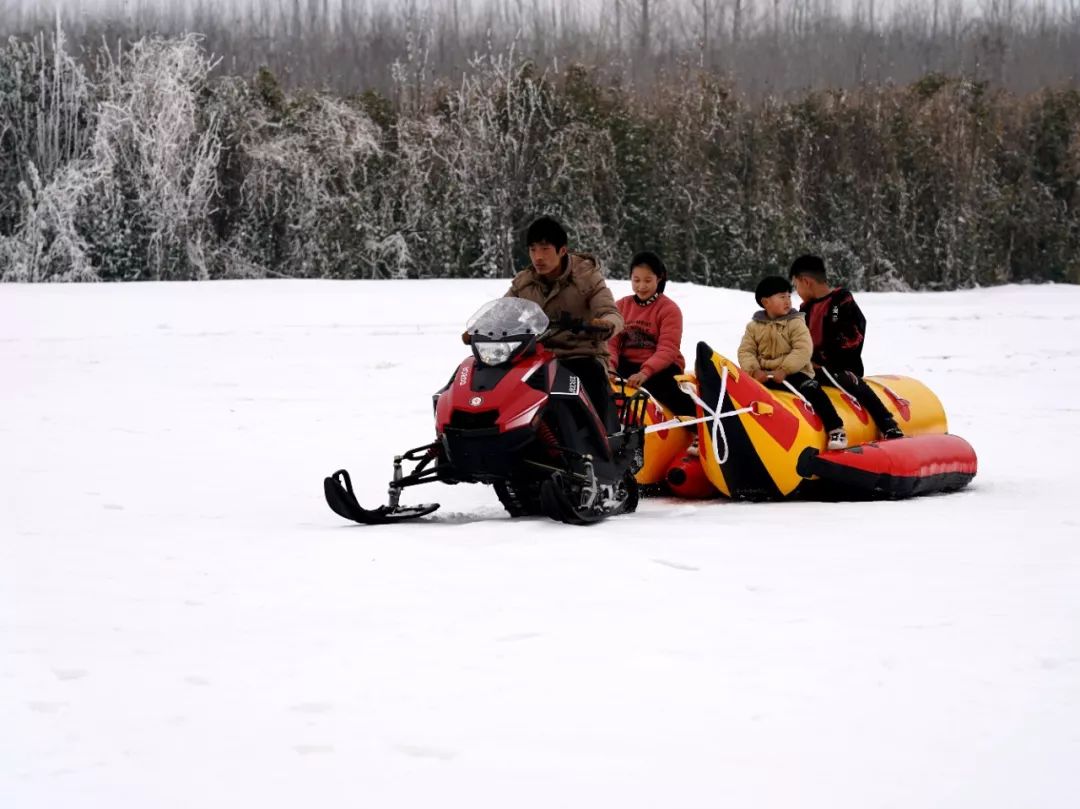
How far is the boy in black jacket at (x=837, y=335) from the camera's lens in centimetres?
888

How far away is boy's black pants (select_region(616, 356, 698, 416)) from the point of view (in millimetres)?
8492

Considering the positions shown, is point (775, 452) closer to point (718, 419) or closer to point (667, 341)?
point (718, 419)

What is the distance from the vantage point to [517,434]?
677cm

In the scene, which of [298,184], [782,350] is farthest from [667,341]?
[298,184]

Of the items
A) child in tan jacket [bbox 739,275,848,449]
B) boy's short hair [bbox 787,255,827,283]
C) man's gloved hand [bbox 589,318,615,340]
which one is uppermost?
boy's short hair [bbox 787,255,827,283]

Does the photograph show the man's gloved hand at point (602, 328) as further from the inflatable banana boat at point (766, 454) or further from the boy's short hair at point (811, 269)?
the boy's short hair at point (811, 269)

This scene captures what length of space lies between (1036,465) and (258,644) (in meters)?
6.89

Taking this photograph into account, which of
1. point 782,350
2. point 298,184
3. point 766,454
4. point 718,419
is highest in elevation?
point 298,184

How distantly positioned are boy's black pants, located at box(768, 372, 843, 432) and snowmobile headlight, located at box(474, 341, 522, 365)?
7.10ft

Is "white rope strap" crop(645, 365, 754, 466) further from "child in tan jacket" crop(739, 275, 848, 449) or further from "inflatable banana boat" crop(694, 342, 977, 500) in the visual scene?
"child in tan jacket" crop(739, 275, 848, 449)

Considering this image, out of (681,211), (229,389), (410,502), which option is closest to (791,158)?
(681,211)

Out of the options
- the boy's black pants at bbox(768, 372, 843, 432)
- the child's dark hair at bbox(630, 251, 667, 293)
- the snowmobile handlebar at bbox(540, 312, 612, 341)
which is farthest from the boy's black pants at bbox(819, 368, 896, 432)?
the snowmobile handlebar at bbox(540, 312, 612, 341)

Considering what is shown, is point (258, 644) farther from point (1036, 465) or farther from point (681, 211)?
point (681, 211)

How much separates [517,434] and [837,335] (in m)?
3.02
